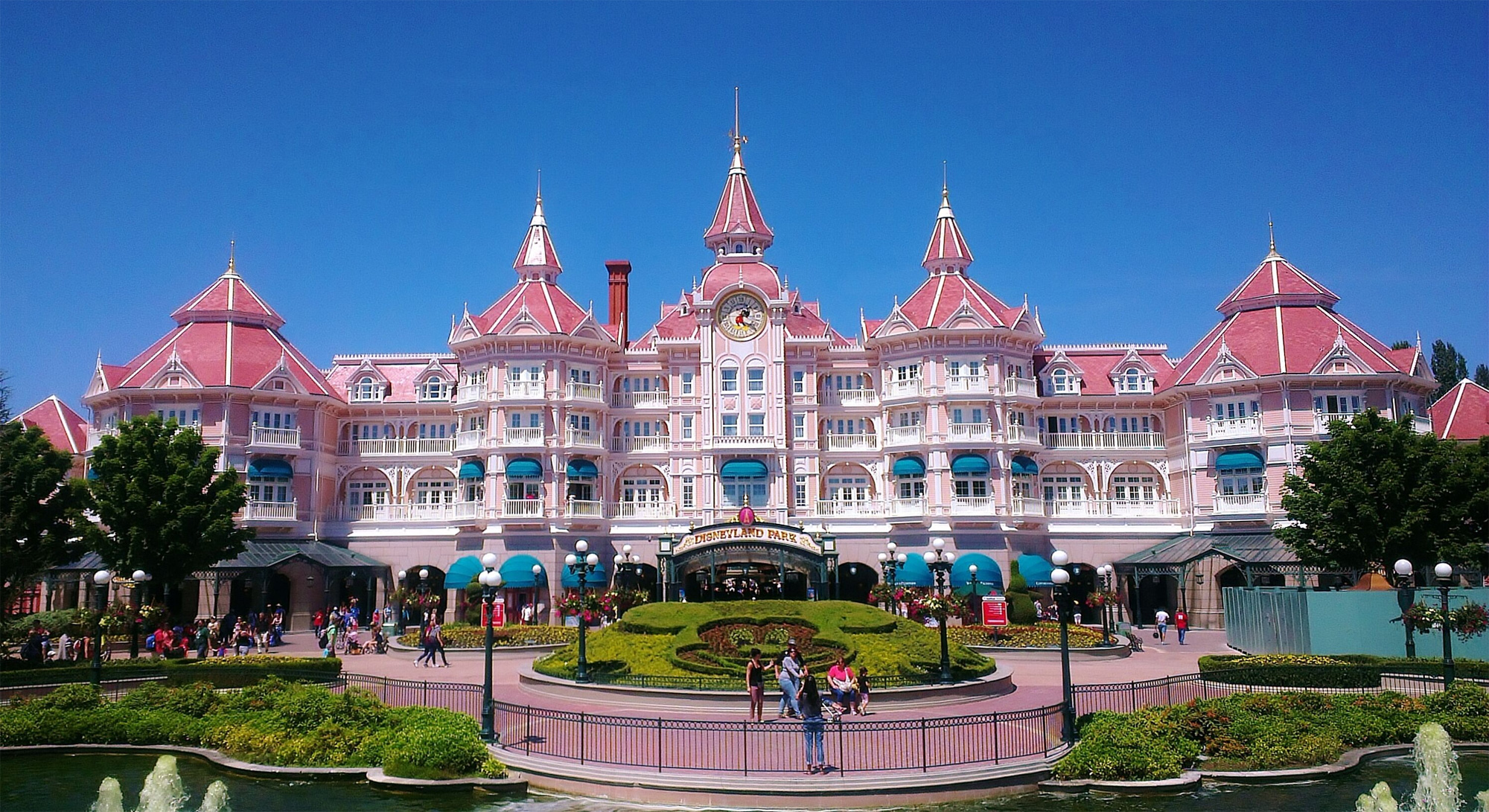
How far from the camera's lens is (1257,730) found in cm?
2342

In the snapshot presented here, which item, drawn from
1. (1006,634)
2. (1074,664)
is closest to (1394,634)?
(1074,664)

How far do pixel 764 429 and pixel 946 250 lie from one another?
15255mm

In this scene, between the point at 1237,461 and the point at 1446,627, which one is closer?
the point at 1446,627

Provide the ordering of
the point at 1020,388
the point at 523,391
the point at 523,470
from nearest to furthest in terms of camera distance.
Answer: the point at 523,470 < the point at 523,391 < the point at 1020,388

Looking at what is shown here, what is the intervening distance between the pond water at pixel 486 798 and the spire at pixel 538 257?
146 feet

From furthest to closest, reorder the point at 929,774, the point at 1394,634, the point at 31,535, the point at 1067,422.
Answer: the point at 1067,422 → the point at 31,535 → the point at 1394,634 → the point at 929,774

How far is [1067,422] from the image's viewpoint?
64.9 m

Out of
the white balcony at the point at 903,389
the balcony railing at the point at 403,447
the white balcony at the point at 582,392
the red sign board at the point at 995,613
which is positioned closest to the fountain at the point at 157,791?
the red sign board at the point at 995,613

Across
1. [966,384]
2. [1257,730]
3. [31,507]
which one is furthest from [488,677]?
[966,384]

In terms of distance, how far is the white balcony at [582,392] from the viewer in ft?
200

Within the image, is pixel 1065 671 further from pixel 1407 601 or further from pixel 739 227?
pixel 739 227

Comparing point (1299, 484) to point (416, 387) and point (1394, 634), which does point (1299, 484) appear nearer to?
point (1394, 634)

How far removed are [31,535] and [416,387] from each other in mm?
26800

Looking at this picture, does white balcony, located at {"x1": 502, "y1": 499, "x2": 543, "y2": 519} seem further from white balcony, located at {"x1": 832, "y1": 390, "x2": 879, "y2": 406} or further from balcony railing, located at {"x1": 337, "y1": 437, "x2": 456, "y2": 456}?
white balcony, located at {"x1": 832, "y1": 390, "x2": 879, "y2": 406}
